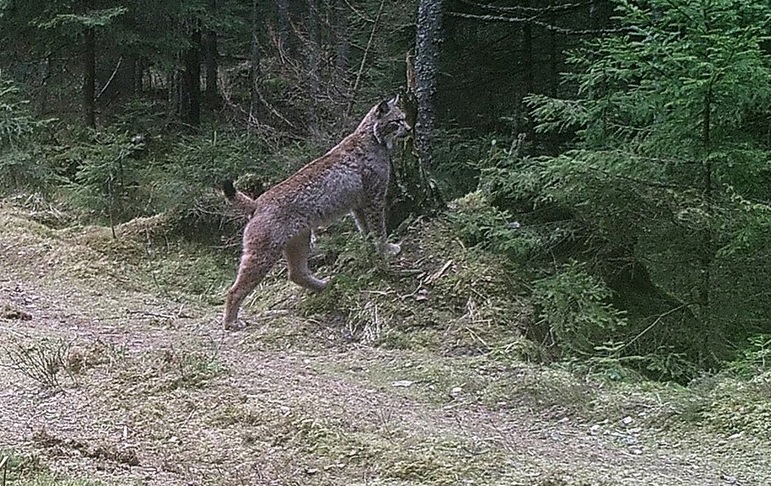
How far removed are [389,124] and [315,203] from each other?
1314 mm

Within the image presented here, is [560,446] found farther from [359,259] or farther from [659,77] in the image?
[359,259]

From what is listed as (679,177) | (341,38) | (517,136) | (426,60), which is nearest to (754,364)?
(679,177)

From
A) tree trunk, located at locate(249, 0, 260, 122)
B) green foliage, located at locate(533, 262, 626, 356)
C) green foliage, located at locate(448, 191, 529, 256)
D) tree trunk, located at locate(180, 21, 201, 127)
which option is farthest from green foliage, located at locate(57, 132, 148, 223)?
green foliage, located at locate(533, 262, 626, 356)

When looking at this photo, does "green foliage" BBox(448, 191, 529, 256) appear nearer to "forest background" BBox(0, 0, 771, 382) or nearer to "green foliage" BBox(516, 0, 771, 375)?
"forest background" BBox(0, 0, 771, 382)

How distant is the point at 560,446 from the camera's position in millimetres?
4695

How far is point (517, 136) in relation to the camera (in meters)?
12.5

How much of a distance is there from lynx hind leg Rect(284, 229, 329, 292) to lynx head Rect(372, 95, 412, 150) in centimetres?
132

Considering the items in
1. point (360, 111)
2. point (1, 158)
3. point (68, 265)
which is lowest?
point (68, 265)

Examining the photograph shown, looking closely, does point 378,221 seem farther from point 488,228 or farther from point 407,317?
point 407,317

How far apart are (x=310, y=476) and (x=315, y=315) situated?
396 cm

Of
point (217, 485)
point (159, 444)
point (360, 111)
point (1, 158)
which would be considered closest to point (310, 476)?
point (217, 485)

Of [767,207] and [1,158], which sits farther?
[1,158]

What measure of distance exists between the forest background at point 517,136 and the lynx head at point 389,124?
0.90ft

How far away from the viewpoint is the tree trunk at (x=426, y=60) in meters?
10.9
